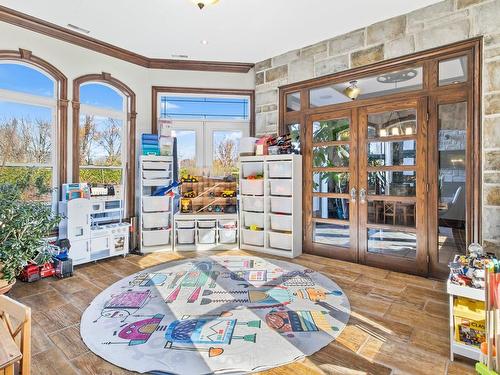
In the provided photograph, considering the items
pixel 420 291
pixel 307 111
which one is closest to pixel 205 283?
pixel 420 291

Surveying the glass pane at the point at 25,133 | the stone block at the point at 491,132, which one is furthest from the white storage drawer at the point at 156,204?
the stone block at the point at 491,132

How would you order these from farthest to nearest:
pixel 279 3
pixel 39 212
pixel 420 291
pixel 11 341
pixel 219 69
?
pixel 219 69
pixel 279 3
pixel 420 291
pixel 39 212
pixel 11 341

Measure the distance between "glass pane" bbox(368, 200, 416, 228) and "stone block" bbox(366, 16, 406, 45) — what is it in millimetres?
2162

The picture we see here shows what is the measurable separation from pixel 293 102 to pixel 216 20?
1.76 metres

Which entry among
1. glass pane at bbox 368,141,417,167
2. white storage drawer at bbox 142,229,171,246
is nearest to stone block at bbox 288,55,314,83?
glass pane at bbox 368,141,417,167

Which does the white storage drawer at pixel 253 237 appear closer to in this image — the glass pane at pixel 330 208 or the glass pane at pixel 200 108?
the glass pane at pixel 330 208

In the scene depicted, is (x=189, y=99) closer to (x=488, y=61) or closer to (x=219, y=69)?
(x=219, y=69)

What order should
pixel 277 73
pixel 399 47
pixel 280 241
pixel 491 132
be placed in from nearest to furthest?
pixel 491 132, pixel 399 47, pixel 280 241, pixel 277 73

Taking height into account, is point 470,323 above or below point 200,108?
below

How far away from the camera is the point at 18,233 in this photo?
2.61 m

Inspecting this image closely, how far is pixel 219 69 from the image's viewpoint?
5.09 meters

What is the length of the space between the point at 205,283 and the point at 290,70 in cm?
354

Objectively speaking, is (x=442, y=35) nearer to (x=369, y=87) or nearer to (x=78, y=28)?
(x=369, y=87)

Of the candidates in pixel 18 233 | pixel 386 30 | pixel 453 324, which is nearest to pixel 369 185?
pixel 386 30
